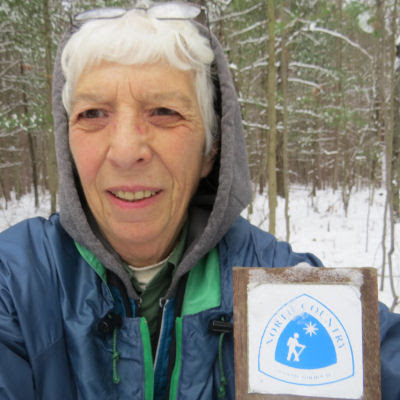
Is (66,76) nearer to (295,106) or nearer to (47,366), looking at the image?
(47,366)

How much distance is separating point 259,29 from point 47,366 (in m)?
8.83

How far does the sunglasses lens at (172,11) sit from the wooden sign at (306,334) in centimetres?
113

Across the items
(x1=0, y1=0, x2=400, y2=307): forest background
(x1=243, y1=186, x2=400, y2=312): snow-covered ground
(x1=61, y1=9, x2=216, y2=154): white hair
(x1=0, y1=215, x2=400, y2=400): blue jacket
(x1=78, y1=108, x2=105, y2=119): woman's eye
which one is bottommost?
(x1=243, y1=186, x2=400, y2=312): snow-covered ground

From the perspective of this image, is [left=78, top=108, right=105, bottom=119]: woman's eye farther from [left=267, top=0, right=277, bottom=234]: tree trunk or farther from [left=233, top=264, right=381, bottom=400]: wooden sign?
[left=267, top=0, right=277, bottom=234]: tree trunk

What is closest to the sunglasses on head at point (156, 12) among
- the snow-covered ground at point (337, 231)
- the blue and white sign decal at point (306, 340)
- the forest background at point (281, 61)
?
the forest background at point (281, 61)

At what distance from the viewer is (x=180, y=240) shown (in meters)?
1.46

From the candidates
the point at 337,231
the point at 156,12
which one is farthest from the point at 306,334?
the point at 337,231

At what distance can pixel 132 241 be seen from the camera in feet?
4.10

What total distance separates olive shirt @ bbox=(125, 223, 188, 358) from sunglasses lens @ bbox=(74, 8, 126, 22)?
3.53 ft

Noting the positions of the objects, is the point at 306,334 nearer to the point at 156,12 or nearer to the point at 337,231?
the point at 156,12

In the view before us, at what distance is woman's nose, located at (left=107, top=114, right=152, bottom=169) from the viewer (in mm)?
1119

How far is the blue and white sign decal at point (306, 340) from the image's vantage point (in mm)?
845

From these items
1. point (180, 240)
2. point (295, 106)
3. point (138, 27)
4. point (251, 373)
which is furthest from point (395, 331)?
point (295, 106)

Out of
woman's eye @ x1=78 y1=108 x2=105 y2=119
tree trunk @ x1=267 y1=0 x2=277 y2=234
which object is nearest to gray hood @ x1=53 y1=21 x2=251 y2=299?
woman's eye @ x1=78 y1=108 x2=105 y2=119
